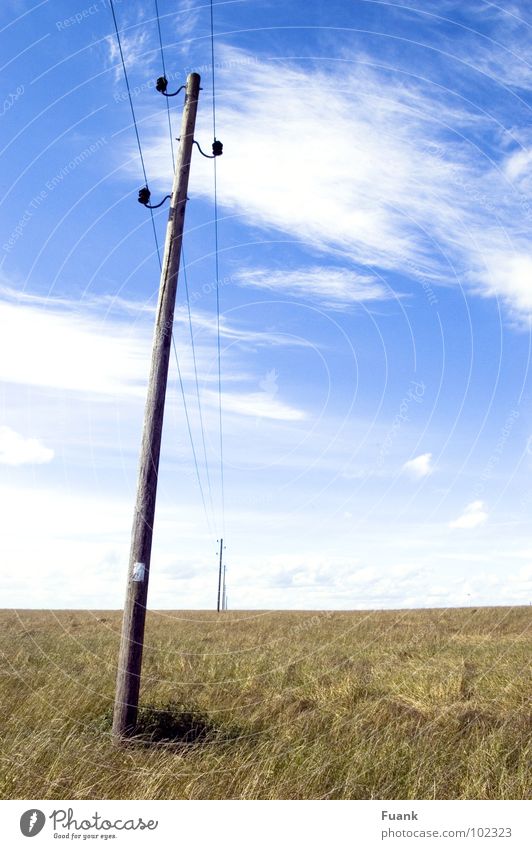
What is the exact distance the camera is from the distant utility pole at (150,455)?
29.0 feet

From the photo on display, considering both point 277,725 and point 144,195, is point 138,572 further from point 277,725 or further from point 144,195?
point 144,195

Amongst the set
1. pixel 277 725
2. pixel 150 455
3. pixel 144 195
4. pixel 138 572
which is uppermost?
pixel 144 195

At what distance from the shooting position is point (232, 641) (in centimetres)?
2100

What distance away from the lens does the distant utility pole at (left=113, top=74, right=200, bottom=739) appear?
884cm

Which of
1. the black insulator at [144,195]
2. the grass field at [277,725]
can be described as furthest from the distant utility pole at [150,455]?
the grass field at [277,725]

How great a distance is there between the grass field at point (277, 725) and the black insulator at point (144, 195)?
25.3 feet

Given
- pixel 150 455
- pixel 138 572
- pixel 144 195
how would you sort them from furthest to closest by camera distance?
pixel 144 195 → pixel 150 455 → pixel 138 572

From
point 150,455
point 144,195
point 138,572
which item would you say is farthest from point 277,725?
point 144,195

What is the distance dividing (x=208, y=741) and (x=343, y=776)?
6.89 feet

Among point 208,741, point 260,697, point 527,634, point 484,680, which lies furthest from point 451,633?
point 208,741

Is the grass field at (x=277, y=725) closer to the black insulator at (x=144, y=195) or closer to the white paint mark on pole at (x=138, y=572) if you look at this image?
the white paint mark on pole at (x=138, y=572)

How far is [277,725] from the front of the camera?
940 cm

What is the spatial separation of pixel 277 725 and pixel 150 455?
4.26 metres

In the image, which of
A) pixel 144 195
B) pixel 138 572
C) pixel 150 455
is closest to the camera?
pixel 138 572
